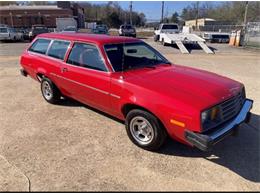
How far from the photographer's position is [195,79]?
389cm

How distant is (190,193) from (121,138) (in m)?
1.59

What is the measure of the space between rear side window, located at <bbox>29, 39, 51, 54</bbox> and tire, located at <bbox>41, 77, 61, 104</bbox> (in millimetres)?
700

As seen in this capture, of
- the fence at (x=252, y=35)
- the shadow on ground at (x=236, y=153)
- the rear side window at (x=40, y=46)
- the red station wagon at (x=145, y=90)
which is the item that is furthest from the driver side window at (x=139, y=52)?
the fence at (x=252, y=35)

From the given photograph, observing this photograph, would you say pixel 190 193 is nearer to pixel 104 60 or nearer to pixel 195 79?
pixel 195 79

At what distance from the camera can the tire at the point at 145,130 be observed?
3482 millimetres

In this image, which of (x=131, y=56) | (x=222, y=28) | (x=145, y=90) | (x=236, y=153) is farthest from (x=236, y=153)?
(x=222, y=28)

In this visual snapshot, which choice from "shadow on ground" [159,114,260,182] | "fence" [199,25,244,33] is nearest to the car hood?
"shadow on ground" [159,114,260,182]

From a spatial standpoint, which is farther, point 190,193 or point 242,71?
point 242,71

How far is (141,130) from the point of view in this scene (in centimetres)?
378

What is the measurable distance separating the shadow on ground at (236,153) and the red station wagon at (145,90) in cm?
44

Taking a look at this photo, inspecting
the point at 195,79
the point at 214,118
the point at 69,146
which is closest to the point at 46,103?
the point at 69,146

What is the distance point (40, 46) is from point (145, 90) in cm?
360

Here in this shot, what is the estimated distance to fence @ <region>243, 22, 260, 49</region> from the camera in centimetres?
1891

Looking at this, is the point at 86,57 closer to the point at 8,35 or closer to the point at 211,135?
the point at 211,135
